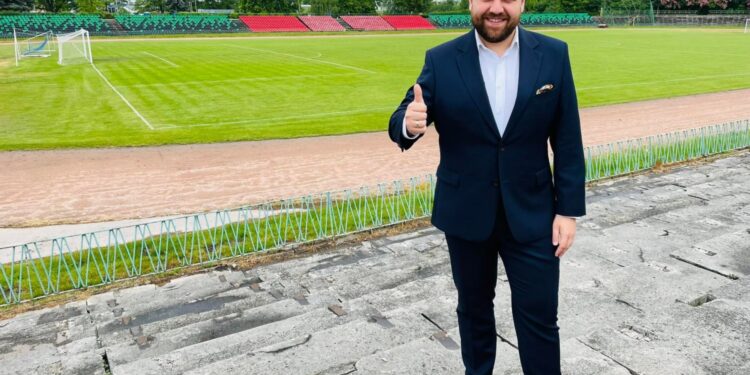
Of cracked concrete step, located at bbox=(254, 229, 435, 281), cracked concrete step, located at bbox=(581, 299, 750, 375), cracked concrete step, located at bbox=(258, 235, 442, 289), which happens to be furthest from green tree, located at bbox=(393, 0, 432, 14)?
cracked concrete step, located at bbox=(581, 299, 750, 375)

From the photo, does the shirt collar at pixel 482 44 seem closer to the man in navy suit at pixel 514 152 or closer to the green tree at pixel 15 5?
the man in navy suit at pixel 514 152

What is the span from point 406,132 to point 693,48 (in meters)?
44.0

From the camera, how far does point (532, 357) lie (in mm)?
3066

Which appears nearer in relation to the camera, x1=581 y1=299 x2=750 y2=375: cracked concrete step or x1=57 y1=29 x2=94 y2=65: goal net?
x1=581 y1=299 x2=750 y2=375: cracked concrete step

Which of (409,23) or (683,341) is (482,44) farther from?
(409,23)

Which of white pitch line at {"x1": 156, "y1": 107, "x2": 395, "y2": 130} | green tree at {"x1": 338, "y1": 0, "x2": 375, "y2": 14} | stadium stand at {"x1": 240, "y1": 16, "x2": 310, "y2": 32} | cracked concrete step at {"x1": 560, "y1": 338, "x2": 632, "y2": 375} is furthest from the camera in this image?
green tree at {"x1": 338, "y1": 0, "x2": 375, "y2": 14}

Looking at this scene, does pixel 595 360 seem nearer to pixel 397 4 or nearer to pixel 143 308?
pixel 143 308

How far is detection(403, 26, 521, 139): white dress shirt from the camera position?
298 cm

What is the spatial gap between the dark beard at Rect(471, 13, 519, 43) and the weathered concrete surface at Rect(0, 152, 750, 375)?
6.16 feet

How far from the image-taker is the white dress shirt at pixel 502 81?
117 inches

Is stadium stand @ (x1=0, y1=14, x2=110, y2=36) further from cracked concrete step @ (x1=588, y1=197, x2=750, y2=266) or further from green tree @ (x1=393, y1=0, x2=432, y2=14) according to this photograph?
cracked concrete step @ (x1=588, y1=197, x2=750, y2=266)

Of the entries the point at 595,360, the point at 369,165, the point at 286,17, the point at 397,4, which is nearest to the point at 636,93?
the point at 369,165

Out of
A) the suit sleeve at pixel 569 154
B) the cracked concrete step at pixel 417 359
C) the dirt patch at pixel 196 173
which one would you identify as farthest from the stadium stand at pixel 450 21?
the suit sleeve at pixel 569 154

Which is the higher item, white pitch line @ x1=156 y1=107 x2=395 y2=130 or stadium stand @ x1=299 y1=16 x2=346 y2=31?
stadium stand @ x1=299 y1=16 x2=346 y2=31
